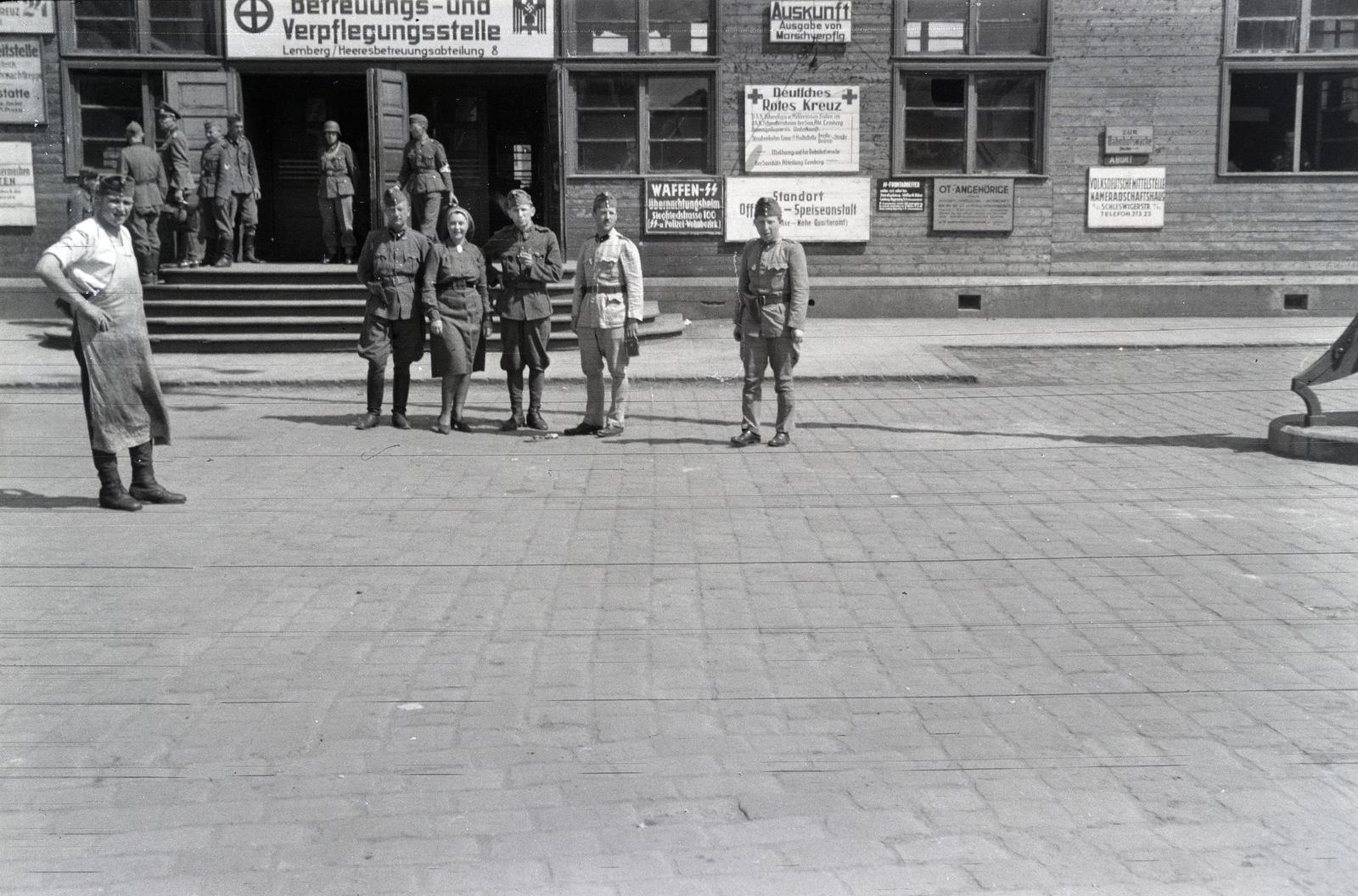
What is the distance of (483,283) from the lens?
42.0 ft

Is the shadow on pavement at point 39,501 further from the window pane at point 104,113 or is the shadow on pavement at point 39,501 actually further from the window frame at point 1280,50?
the window frame at point 1280,50

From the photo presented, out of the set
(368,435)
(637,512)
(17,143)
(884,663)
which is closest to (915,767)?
(884,663)

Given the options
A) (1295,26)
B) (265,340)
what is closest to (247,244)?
(265,340)

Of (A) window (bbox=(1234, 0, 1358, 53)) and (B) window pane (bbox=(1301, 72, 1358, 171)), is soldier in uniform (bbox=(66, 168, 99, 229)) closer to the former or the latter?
(A) window (bbox=(1234, 0, 1358, 53))

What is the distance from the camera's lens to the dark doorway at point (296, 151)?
71.7 ft

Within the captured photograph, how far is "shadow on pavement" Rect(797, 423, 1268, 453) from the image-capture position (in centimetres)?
1165

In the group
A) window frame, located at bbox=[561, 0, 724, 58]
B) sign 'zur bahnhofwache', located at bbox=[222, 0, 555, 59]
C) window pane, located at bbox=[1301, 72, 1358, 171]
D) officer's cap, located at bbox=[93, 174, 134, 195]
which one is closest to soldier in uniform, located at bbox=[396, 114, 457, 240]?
sign 'zur bahnhofwache', located at bbox=[222, 0, 555, 59]

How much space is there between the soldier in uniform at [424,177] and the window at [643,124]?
2648 millimetres

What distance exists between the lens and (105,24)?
20234 mm

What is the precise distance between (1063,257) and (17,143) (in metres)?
14.2

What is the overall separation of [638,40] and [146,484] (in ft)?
40.6

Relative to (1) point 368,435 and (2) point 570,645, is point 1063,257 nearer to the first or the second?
(1) point 368,435

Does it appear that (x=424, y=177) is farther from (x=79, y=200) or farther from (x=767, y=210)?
(x=767, y=210)

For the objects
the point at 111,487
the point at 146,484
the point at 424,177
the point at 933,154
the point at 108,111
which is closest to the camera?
the point at 111,487
